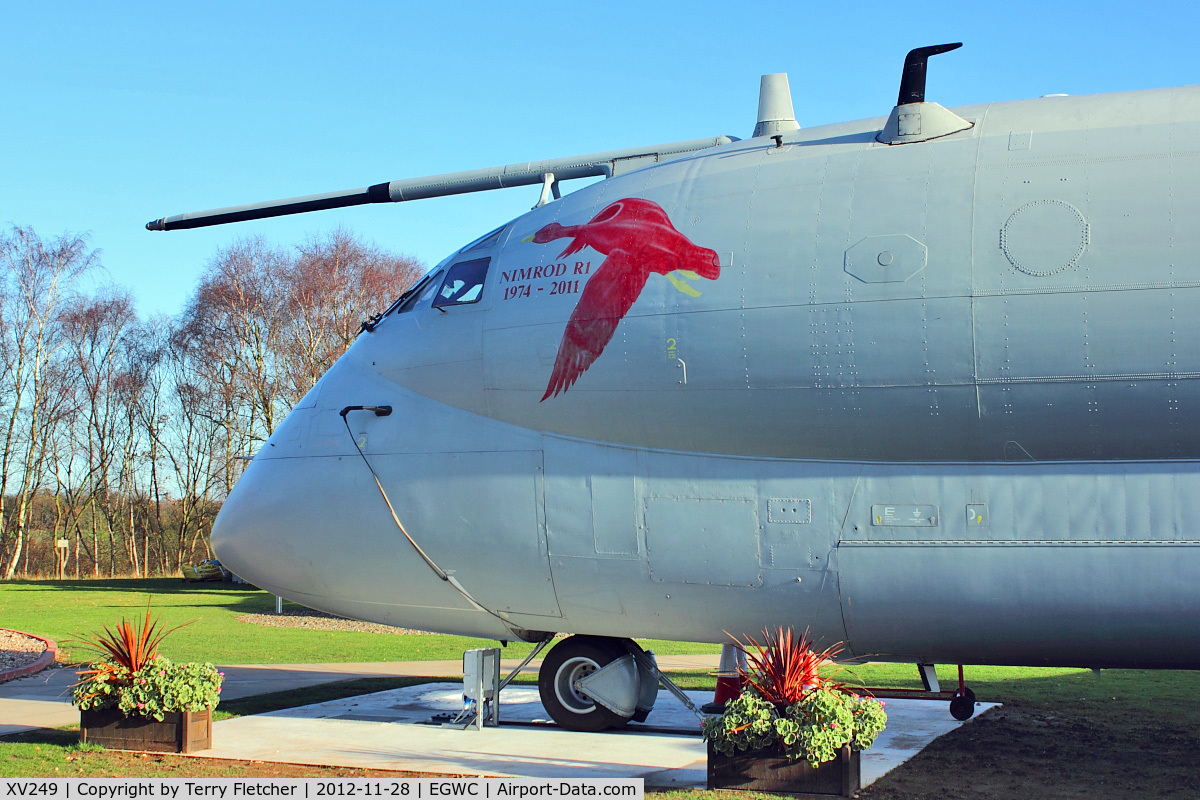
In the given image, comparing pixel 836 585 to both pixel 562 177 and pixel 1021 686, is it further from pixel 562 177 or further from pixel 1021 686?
pixel 1021 686

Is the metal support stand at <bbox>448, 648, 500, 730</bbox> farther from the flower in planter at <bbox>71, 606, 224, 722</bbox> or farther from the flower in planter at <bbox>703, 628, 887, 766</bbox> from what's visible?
the flower in planter at <bbox>703, 628, 887, 766</bbox>

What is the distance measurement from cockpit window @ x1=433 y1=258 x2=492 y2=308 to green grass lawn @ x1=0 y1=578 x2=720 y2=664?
227 inches

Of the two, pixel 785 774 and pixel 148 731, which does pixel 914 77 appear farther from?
pixel 148 731

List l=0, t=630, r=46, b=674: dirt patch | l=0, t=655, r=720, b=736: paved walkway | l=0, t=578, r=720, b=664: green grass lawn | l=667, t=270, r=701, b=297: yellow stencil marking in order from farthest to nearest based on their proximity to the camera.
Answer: l=0, t=578, r=720, b=664: green grass lawn < l=0, t=630, r=46, b=674: dirt patch < l=0, t=655, r=720, b=736: paved walkway < l=667, t=270, r=701, b=297: yellow stencil marking

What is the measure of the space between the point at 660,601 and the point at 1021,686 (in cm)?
868

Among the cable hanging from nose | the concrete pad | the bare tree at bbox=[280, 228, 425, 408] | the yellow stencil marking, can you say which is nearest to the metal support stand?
the concrete pad

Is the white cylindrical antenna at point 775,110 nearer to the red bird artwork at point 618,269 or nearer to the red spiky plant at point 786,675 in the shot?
the red bird artwork at point 618,269

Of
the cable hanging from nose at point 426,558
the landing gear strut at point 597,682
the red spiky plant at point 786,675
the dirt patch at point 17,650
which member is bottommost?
the dirt patch at point 17,650

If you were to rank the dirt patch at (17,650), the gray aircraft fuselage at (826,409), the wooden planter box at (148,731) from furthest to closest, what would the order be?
1. the dirt patch at (17,650)
2. the wooden planter box at (148,731)
3. the gray aircraft fuselage at (826,409)

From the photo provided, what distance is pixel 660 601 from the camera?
10.1 m

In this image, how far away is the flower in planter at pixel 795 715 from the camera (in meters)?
8.02

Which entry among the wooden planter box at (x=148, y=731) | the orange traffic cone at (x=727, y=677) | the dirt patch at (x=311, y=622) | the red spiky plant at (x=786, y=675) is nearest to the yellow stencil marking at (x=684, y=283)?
the red spiky plant at (x=786, y=675)

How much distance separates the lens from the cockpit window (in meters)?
11.1

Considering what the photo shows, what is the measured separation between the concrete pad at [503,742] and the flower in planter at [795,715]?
922mm
